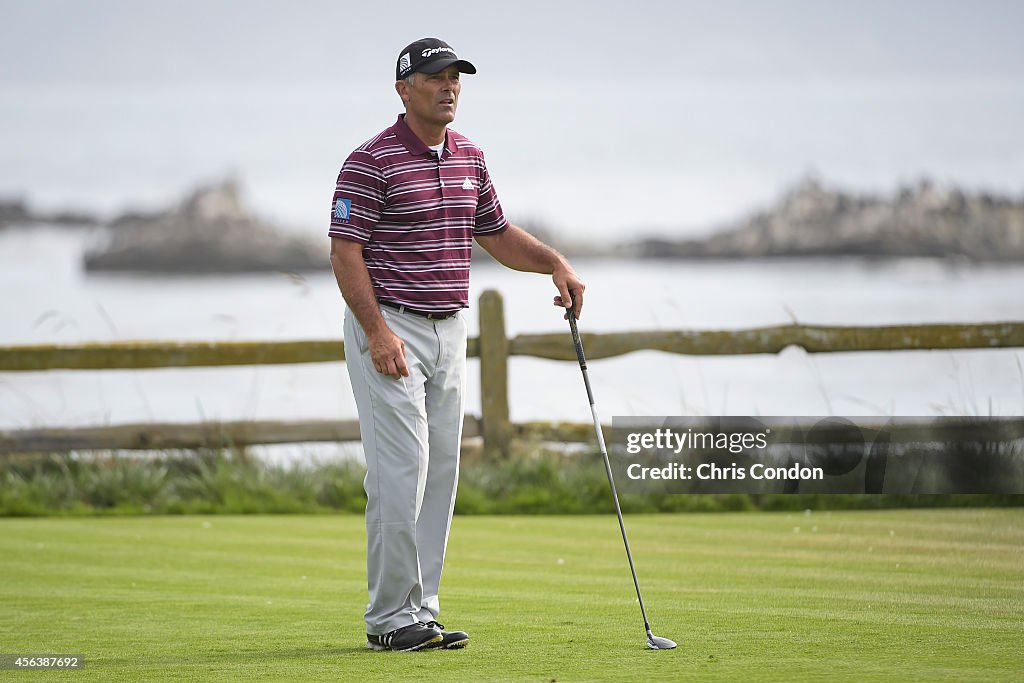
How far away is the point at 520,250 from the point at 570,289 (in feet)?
0.86

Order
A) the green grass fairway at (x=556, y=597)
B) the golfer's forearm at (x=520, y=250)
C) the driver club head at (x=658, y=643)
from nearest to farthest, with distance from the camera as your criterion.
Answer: the green grass fairway at (x=556, y=597) < the driver club head at (x=658, y=643) < the golfer's forearm at (x=520, y=250)

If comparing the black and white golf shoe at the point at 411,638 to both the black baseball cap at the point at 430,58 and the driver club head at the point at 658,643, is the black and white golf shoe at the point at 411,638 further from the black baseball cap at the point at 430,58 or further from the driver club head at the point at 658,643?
the black baseball cap at the point at 430,58

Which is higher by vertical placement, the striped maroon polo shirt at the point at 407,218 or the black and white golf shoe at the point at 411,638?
the striped maroon polo shirt at the point at 407,218

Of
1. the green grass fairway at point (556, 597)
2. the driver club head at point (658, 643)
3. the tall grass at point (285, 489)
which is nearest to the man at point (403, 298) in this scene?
the green grass fairway at point (556, 597)

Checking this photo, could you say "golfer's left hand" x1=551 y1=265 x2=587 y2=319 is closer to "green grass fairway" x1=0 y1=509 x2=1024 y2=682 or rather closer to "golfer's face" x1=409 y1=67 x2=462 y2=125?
"golfer's face" x1=409 y1=67 x2=462 y2=125

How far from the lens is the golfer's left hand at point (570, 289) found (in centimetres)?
468

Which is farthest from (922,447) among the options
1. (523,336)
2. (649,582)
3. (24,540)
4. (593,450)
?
(24,540)

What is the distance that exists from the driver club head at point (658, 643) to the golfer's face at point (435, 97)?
1693mm

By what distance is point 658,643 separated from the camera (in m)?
4.19

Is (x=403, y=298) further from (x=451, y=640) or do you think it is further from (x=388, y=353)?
(x=451, y=640)

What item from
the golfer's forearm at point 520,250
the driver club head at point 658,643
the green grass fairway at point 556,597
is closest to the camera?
the green grass fairway at point 556,597

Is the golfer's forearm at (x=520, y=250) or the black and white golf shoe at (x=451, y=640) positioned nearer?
the black and white golf shoe at (x=451, y=640)

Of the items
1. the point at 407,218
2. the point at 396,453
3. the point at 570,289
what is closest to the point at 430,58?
the point at 407,218

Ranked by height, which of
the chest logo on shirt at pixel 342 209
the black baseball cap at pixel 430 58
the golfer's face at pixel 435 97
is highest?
the black baseball cap at pixel 430 58
